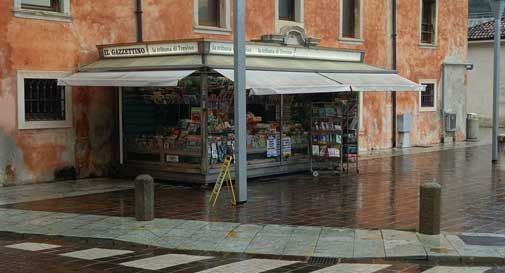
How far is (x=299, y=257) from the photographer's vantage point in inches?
324

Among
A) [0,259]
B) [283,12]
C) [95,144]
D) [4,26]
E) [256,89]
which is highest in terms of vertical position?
[283,12]

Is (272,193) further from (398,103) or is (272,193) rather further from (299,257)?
(398,103)

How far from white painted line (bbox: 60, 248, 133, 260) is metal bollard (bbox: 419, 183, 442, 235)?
400 cm

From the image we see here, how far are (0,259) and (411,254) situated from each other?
16.4 feet

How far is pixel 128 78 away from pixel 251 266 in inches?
279

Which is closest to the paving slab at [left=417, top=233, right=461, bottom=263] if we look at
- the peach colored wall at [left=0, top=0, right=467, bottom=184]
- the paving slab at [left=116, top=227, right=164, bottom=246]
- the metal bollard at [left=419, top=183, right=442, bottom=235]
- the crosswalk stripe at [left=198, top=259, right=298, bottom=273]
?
the metal bollard at [left=419, top=183, right=442, bottom=235]

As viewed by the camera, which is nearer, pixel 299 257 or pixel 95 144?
pixel 299 257

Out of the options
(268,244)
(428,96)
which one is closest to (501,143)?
(428,96)

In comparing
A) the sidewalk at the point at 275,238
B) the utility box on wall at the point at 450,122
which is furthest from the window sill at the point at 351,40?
the sidewalk at the point at 275,238

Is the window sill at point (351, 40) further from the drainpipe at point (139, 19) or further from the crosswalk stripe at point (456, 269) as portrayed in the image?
the crosswalk stripe at point (456, 269)

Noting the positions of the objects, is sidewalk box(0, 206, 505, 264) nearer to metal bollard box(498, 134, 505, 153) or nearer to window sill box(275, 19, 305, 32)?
window sill box(275, 19, 305, 32)

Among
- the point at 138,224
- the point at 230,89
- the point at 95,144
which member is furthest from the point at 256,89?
the point at 95,144

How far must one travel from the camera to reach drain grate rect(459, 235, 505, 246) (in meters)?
8.64

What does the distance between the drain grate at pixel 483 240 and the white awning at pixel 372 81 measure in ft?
22.8
